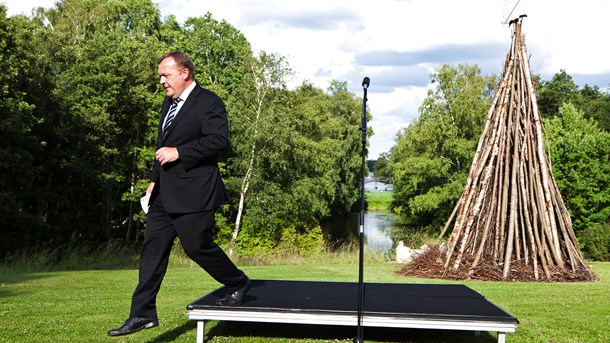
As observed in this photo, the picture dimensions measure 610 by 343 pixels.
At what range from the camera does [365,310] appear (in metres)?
5.05

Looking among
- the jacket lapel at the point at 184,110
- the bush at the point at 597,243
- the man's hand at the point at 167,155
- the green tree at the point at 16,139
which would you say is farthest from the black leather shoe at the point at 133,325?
the bush at the point at 597,243

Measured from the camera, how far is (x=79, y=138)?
30.7 meters

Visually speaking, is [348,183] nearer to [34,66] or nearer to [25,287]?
[34,66]

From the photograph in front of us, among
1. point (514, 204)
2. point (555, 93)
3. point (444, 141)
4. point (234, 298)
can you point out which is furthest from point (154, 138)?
point (555, 93)

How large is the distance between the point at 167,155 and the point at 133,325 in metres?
1.33

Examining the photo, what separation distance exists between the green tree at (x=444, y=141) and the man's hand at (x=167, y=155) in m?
37.9

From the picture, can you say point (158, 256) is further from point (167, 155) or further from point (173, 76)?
point (173, 76)

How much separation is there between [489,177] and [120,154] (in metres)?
26.9

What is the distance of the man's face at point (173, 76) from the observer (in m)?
4.91

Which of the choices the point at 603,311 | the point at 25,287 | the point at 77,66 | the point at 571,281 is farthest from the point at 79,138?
the point at 603,311

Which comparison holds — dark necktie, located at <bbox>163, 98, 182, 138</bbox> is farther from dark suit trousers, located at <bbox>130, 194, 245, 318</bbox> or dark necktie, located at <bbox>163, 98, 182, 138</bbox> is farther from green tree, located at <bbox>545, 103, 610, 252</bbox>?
green tree, located at <bbox>545, 103, 610, 252</bbox>

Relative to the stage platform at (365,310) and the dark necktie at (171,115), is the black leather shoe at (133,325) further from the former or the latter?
the dark necktie at (171,115)

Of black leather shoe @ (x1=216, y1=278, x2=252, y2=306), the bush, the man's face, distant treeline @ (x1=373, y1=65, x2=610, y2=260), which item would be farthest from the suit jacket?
distant treeline @ (x1=373, y1=65, x2=610, y2=260)

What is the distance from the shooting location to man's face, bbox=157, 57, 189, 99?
4.91 m
